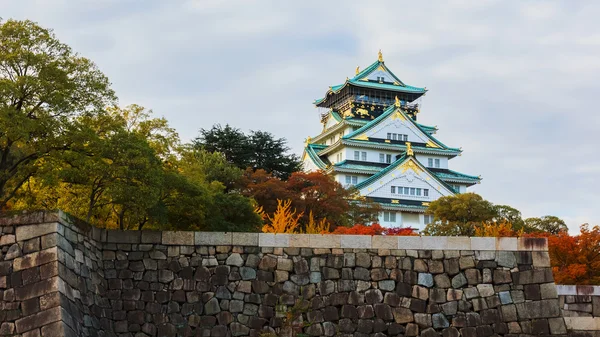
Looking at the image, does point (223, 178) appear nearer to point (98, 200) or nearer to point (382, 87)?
point (98, 200)

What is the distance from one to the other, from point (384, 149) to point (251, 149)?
19.3 meters

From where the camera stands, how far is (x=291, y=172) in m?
38.0

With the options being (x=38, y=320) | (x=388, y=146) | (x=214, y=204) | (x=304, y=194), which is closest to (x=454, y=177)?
(x=388, y=146)

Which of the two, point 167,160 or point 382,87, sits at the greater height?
point 382,87

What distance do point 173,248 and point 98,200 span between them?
10.3 feet

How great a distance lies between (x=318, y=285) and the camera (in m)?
13.9

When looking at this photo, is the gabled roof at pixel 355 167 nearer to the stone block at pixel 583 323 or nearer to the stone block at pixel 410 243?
A: the stone block at pixel 583 323

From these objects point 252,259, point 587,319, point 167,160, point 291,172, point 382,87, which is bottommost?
point 587,319

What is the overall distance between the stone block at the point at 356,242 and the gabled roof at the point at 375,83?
44966 millimetres

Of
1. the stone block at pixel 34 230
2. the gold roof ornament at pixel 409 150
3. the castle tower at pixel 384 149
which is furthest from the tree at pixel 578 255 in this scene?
the gold roof ornament at pixel 409 150

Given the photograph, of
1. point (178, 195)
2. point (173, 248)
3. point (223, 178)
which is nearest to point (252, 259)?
point (173, 248)

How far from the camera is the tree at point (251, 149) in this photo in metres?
37.0

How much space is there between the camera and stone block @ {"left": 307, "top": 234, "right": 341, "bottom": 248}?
1401cm

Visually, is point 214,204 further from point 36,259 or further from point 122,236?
point 36,259
